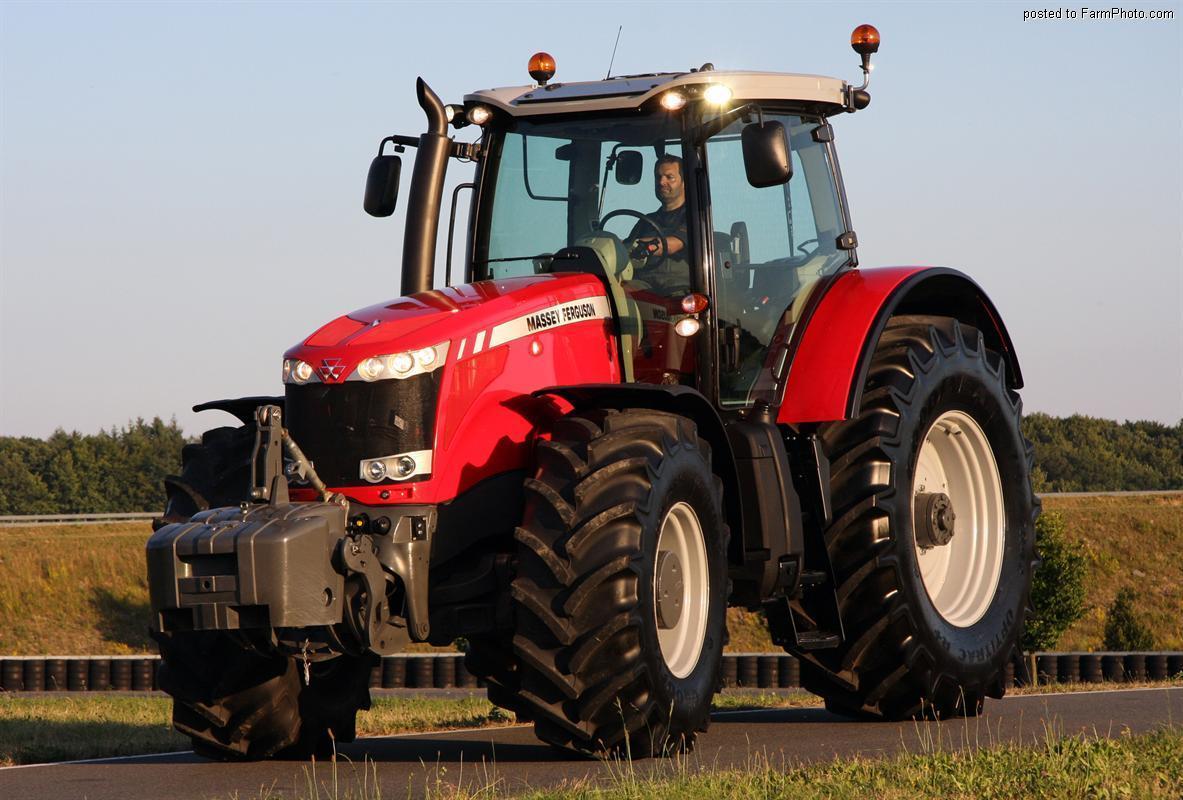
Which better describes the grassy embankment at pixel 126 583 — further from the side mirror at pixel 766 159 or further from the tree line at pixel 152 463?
the side mirror at pixel 766 159

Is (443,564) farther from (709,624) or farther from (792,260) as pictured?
(792,260)

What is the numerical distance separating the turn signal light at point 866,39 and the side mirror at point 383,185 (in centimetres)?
304

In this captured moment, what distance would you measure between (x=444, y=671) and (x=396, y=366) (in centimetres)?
2153

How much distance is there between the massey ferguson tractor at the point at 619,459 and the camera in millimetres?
7523

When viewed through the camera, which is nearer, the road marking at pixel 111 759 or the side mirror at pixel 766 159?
the side mirror at pixel 766 159

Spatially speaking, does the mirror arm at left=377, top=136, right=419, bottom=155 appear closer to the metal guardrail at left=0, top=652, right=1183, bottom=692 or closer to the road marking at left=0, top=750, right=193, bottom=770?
the road marking at left=0, top=750, right=193, bottom=770

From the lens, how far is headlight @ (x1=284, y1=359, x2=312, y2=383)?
819 centimetres

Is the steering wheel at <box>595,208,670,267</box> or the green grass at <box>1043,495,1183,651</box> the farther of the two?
the green grass at <box>1043,495,1183,651</box>

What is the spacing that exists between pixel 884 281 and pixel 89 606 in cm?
3853

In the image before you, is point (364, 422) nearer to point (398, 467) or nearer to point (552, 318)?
point (398, 467)

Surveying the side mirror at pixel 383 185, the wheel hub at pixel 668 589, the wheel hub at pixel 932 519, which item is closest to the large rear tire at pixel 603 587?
the wheel hub at pixel 668 589

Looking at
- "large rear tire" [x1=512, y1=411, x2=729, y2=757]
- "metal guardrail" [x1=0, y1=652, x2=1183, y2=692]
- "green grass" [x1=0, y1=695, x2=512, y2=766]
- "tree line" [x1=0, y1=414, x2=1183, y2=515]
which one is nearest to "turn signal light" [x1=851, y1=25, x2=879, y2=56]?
"large rear tire" [x1=512, y1=411, x2=729, y2=757]

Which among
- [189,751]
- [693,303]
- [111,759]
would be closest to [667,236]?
[693,303]

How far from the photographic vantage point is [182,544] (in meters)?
7.45
